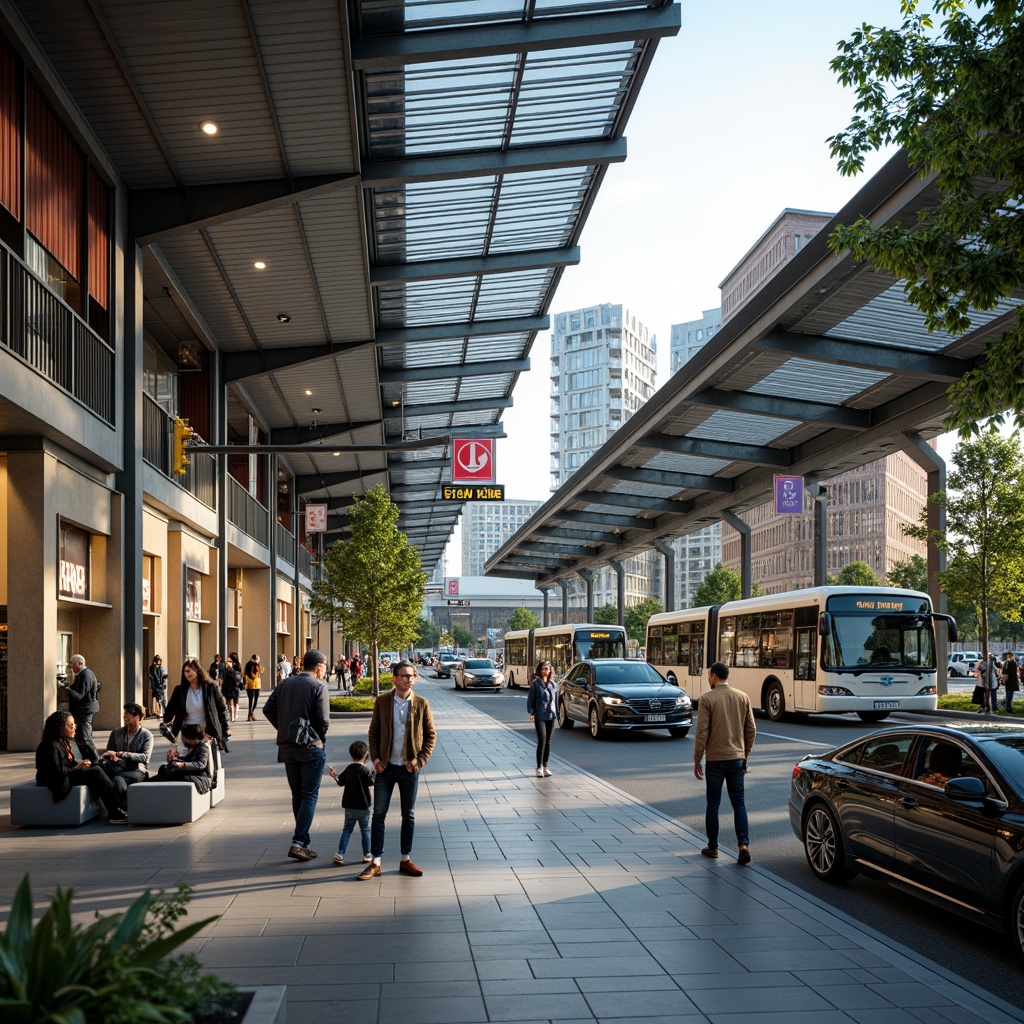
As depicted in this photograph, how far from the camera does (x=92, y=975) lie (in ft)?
12.3

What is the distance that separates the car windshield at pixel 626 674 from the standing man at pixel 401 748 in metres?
15.3

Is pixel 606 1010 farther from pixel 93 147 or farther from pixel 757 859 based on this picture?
pixel 93 147

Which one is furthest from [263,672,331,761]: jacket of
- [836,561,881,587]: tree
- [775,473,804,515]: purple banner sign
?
[836,561,881,587]: tree

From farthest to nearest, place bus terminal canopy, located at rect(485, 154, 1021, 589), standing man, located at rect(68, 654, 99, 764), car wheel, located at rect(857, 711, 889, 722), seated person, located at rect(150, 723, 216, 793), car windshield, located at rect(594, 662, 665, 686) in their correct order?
car wheel, located at rect(857, 711, 889, 722), car windshield, located at rect(594, 662, 665, 686), bus terminal canopy, located at rect(485, 154, 1021, 589), standing man, located at rect(68, 654, 99, 764), seated person, located at rect(150, 723, 216, 793)

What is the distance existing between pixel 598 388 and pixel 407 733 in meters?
170

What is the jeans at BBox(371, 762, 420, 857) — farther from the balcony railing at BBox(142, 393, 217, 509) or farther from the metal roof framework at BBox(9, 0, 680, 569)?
the balcony railing at BBox(142, 393, 217, 509)

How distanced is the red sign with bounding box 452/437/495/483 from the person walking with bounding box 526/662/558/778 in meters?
15.2

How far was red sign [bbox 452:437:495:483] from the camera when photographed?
32.0 m

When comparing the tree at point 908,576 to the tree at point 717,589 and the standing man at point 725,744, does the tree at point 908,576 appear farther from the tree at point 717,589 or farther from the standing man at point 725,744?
the standing man at point 725,744

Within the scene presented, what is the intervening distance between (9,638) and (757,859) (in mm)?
13156

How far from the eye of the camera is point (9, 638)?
61.1 ft

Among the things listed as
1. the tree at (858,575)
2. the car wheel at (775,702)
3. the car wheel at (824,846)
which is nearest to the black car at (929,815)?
the car wheel at (824,846)

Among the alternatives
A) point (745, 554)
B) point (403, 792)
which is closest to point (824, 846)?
point (403, 792)

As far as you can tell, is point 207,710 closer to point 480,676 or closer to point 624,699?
point 624,699
